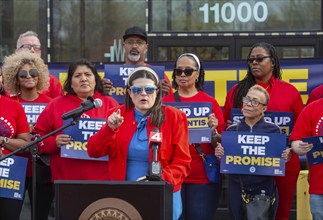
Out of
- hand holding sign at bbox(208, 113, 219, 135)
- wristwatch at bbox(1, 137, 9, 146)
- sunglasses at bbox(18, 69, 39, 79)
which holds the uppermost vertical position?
sunglasses at bbox(18, 69, 39, 79)

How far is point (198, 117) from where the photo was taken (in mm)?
7188

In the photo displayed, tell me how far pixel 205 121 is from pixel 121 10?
3211 millimetres

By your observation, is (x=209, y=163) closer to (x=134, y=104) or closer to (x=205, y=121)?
(x=205, y=121)

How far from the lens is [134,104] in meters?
5.91

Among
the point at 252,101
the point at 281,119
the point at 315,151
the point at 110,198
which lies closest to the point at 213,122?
the point at 252,101

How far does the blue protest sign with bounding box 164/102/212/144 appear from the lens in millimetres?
7188

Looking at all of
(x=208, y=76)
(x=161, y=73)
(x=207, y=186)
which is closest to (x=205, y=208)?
(x=207, y=186)

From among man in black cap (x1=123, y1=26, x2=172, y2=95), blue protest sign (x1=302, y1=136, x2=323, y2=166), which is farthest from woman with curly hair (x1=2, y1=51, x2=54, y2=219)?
blue protest sign (x1=302, y1=136, x2=323, y2=166)

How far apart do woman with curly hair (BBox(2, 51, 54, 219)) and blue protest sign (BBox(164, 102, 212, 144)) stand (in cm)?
130

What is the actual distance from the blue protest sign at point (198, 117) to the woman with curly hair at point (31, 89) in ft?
4.28

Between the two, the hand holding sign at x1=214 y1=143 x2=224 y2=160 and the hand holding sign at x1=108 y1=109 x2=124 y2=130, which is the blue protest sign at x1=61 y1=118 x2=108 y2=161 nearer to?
the hand holding sign at x1=214 y1=143 x2=224 y2=160

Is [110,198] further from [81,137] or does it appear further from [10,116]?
[10,116]

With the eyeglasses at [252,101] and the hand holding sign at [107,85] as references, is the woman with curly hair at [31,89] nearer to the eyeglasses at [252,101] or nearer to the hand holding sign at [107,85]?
the hand holding sign at [107,85]

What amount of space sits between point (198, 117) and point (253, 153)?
1.94ft
